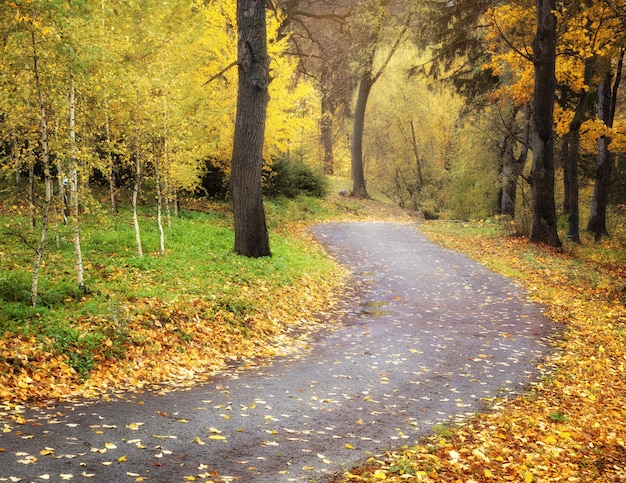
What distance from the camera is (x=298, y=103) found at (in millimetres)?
24328

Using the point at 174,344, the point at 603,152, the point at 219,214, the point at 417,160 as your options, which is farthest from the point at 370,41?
the point at 174,344

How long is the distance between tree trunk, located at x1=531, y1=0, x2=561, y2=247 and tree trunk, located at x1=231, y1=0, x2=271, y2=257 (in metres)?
8.76

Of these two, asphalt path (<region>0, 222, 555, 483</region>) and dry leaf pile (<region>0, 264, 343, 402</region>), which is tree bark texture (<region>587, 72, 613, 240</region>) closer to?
asphalt path (<region>0, 222, 555, 483</region>)

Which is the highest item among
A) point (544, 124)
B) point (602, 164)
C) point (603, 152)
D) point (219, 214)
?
point (544, 124)

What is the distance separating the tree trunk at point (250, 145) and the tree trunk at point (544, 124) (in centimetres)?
876

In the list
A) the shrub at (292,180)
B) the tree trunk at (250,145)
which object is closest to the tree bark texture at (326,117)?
the shrub at (292,180)

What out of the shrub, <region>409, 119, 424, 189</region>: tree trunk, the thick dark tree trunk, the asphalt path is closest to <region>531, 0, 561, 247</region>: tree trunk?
the thick dark tree trunk

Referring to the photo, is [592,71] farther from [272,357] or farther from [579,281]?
[272,357]

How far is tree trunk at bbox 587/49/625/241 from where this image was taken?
20830 mm

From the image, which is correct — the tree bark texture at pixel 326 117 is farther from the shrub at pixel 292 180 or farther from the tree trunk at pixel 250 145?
the tree trunk at pixel 250 145

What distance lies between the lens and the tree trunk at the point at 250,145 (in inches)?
528

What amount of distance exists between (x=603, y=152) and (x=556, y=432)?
1784 centimetres

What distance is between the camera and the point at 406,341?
9.82m

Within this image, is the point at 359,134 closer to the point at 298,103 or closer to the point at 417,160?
the point at 417,160
